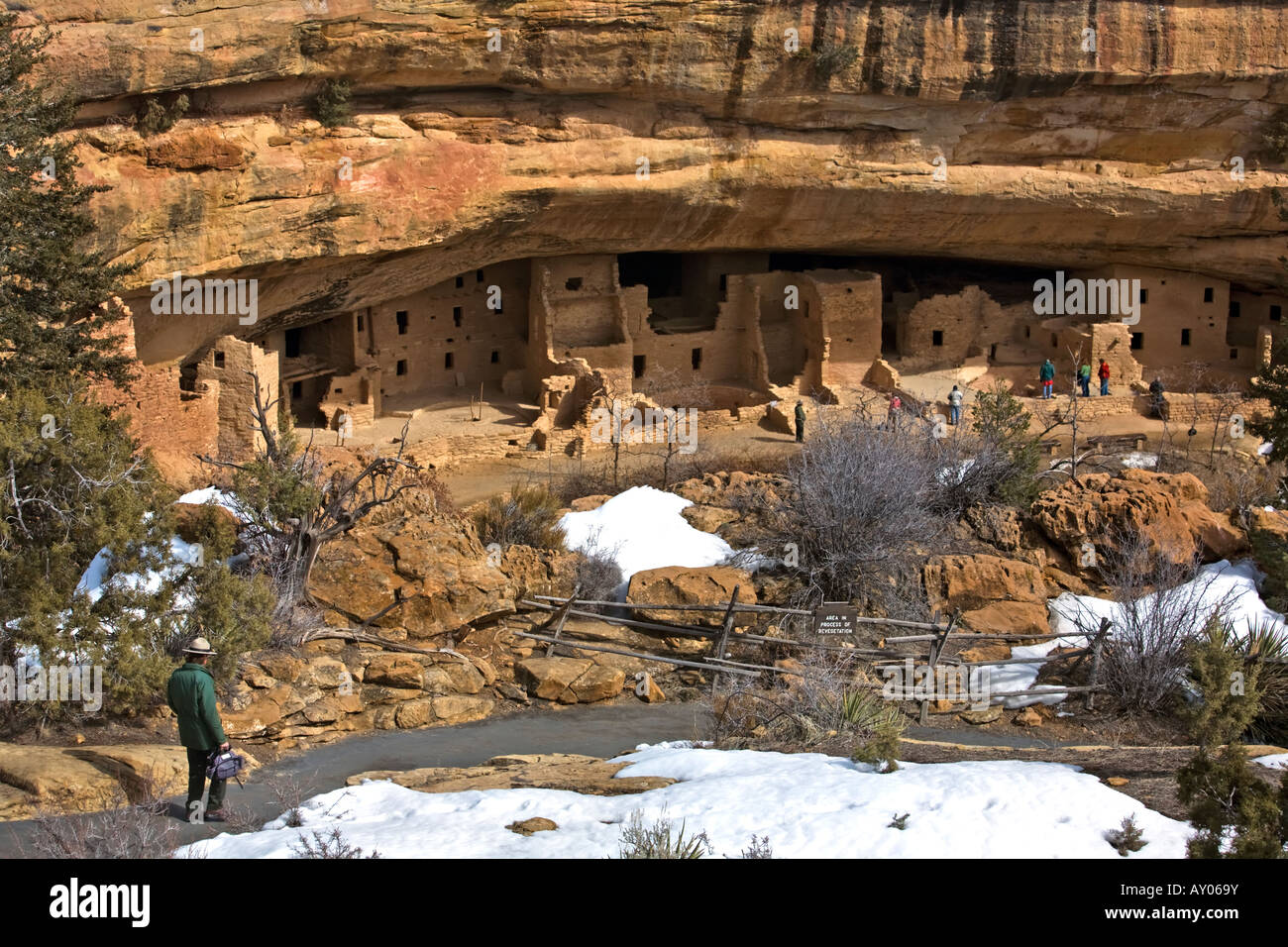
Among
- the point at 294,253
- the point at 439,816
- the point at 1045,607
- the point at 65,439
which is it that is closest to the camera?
the point at 439,816

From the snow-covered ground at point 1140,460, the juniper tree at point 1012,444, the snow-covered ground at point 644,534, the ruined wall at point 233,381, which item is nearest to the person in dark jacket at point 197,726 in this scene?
the snow-covered ground at point 644,534

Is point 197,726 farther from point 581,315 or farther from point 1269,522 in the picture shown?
point 581,315

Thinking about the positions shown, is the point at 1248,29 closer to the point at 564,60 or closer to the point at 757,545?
the point at 564,60

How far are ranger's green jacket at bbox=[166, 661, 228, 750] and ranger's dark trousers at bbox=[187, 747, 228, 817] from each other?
0.25 feet

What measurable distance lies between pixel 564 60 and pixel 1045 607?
34.6ft

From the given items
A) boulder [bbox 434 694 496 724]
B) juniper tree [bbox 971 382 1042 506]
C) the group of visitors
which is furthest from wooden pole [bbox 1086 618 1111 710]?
the group of visitors

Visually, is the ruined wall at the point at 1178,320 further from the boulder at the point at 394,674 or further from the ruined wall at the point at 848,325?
the boulder at the point at 394,674

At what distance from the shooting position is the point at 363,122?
22.6 meters

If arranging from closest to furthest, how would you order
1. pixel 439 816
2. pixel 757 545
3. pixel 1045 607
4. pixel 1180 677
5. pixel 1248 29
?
pixel 439 816, pixel 1180 677, pixel 1045 607, pixel 757 545, pixel 1248 29

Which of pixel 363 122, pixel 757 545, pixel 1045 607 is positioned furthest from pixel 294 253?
pixel 1045 607

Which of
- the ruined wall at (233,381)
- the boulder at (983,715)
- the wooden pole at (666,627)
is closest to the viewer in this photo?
the boulder at (983,715)

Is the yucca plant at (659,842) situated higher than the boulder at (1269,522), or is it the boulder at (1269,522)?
the boulder at (1269,522)

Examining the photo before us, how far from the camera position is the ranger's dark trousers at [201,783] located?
34.0 feet

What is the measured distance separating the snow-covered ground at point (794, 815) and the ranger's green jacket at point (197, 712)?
2.65ft
